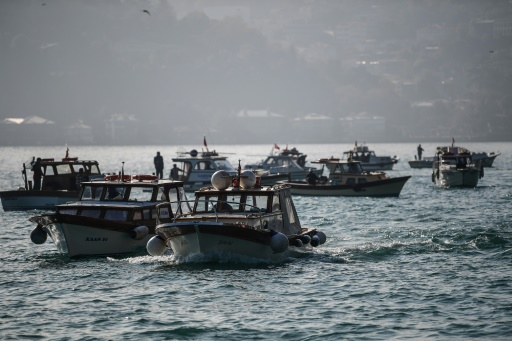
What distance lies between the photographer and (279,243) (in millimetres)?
32156

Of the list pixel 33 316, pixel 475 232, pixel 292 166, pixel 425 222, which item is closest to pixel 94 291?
pixel 33 316

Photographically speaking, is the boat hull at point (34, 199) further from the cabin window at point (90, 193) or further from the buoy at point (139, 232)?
the buoy at point (139, 232)

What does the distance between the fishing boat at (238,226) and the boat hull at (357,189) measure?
30.2 meters

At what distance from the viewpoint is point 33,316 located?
88.9ft

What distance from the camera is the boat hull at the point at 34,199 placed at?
5547 centimetres

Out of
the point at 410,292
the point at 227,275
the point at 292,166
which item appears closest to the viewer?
the point at 410,292

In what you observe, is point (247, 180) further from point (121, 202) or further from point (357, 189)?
point (357, 189)

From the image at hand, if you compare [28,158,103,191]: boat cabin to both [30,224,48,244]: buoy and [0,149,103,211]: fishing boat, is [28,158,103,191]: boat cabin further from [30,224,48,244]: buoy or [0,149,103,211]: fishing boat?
[30,224,48,244]: buoy

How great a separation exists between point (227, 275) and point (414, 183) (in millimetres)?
59373

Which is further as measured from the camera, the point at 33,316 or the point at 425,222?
the point at 425,222

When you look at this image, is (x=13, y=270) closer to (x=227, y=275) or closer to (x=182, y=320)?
(x=227, y=275)

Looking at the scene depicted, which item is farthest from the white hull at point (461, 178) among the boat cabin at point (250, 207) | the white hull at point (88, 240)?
the white hull at point (88, 240)

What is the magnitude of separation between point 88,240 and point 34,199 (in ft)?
70.3

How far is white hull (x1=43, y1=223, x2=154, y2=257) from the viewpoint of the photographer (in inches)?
1390
